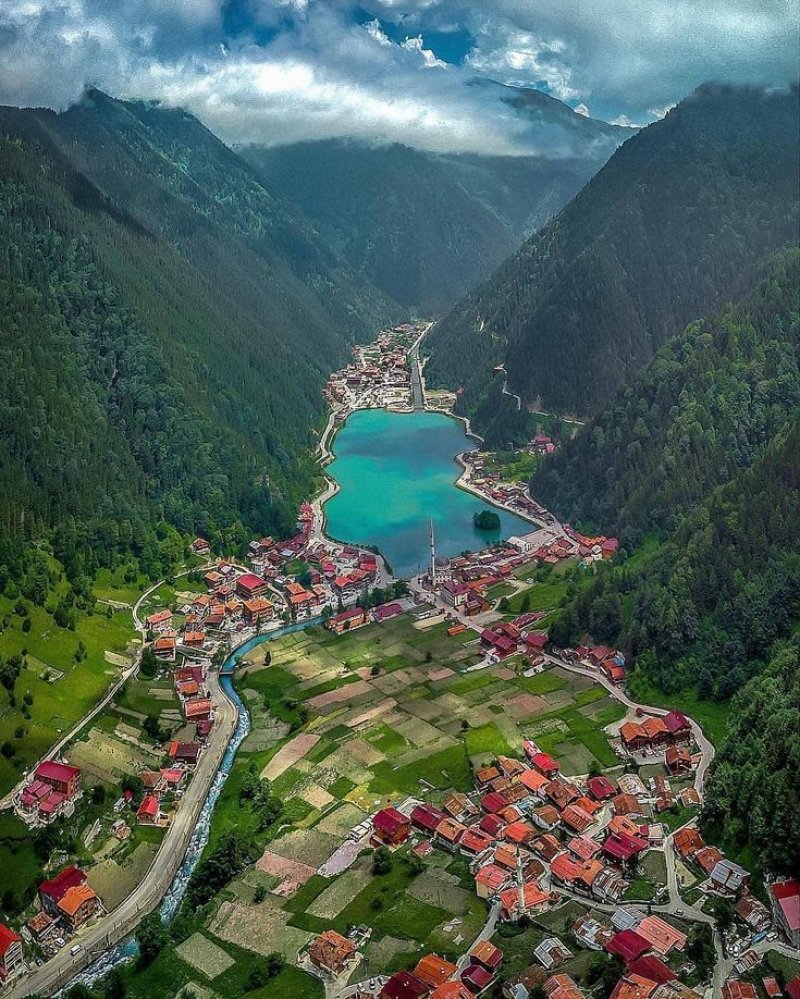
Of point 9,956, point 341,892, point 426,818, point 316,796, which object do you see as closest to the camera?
point 9,956

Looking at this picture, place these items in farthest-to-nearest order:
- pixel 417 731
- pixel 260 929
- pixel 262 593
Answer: pixel 262 593, pixel 417 731, pixel 260 929

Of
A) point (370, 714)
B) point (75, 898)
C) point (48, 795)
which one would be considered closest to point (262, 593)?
point (370, 714)

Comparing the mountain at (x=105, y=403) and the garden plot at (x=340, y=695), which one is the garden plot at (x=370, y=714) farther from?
the mountain at (x=105, y=403)

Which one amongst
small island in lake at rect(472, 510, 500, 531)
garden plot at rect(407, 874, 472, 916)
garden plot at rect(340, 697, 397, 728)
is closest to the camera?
garden plot at rect(407, 874, 472, 916)

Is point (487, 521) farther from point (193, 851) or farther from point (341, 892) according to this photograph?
point (341, 892)

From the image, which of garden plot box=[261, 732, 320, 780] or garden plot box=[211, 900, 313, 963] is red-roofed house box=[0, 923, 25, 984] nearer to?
garden plot box=[211, 900, 313, 963]

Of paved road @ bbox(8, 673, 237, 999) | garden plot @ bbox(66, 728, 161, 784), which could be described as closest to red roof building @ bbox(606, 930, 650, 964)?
paved road @ bbox(8, 673, 237, 999)

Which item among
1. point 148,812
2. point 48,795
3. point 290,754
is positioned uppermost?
point 48,795
